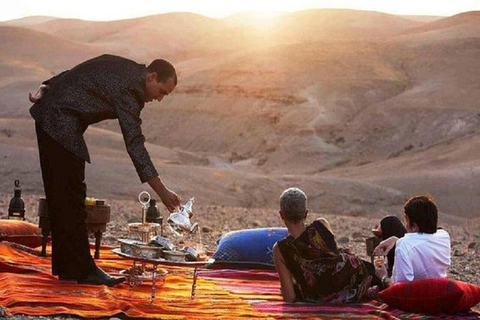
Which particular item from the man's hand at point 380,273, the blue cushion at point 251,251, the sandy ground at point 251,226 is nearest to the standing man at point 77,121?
the blue cushion at point 251,251

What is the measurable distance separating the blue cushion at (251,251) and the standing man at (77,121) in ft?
6.72

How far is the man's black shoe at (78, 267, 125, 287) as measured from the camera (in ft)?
26.9

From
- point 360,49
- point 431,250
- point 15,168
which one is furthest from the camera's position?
point 360,49

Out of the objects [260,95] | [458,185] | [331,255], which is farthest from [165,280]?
[260,95]

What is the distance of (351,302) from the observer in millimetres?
8109

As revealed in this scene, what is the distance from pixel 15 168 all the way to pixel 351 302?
1055 inches

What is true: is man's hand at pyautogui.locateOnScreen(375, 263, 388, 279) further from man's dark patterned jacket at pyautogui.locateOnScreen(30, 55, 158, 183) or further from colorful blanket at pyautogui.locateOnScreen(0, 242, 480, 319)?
→ man's dark patterned jacket at pyautogui.locateOnScreen(30, 55, 158, 183)

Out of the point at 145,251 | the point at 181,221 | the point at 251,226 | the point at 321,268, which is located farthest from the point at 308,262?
the point at 251,226

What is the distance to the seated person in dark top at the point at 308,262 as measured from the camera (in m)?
7.83

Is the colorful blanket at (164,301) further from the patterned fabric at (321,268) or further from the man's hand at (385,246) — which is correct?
the man's hand at (385,246)

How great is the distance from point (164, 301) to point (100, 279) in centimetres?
74

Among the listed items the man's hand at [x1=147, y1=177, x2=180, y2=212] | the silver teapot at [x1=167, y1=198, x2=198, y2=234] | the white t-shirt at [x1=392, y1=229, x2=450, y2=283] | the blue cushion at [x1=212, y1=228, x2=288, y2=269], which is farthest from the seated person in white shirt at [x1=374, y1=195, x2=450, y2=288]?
the blue cushion at [x1=212, y1=228, x2=288, y2=269]

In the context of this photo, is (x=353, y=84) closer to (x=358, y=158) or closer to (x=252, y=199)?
(x=358, y=158)

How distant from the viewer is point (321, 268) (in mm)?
7910
